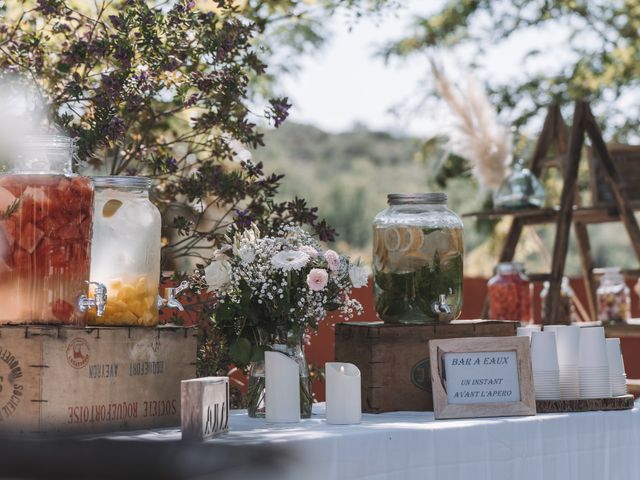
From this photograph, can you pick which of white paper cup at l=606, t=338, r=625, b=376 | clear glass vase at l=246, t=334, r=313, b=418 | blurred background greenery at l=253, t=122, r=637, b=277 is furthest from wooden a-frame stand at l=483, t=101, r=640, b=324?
blurred background greenery at l=253, t=122, r=637, b=277

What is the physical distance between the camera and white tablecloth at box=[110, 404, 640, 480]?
2.25 meters

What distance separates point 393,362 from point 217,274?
1.63ft

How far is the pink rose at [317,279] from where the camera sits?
2645 millimetres

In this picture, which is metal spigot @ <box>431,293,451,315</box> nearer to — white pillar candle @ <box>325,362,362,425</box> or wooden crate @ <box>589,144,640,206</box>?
white pillar candle @ <box>325,362,362,425</box>

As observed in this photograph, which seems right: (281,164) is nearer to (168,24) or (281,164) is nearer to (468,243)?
(468,243)

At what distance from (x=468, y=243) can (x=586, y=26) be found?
39.4 feet

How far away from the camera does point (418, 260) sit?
9.70 feet

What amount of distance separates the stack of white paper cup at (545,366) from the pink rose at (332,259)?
50 cm

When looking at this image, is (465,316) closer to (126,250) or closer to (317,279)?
(317,279)

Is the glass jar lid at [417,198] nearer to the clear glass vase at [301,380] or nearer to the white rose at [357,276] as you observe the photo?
the white rose at [357,276]

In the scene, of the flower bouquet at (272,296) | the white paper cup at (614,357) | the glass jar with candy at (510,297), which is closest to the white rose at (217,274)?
the flower bouquet at (272,296)

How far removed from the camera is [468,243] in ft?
77.4

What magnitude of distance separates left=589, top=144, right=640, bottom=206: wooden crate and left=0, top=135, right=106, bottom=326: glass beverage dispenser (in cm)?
346

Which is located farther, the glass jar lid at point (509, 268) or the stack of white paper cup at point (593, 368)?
the glass jar lid at point (509, 268)
